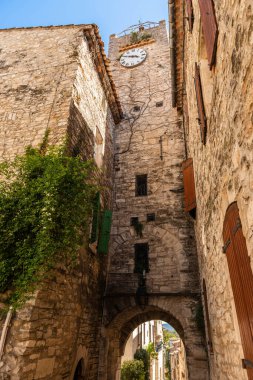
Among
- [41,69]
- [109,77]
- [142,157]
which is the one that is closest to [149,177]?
[142,157]

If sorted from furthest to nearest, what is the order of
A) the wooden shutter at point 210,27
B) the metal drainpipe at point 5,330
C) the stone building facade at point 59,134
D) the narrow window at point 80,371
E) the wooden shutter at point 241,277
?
the narrow window at point 80,371 < the stone building facade at point 59,134 < the metal drainpipe at point 5,330 < the wooden shutter at point 210,27 < the wooden shutter at point 241,277

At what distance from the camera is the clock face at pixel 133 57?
1294 centimetres

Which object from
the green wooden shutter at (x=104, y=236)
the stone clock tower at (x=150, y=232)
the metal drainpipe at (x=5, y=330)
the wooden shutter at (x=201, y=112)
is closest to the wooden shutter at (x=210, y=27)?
the wooden shutter at (x=201, y=112)

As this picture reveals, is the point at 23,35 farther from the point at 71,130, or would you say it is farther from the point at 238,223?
the point at 238,223

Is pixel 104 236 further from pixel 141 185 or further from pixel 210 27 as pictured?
pixel 210 27

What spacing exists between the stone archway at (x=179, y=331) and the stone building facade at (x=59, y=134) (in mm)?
750

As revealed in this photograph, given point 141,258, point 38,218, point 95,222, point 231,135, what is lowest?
point 231,135

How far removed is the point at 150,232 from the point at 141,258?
873 millimetres

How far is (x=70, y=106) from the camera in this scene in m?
6.25

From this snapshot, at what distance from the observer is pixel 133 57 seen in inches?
521

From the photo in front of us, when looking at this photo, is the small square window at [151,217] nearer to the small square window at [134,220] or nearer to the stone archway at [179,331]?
the small square window at [134,220]

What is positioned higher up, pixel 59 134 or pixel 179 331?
pixel 59 134

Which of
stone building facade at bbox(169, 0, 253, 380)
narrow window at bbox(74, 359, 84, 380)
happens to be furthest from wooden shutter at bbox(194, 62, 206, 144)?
narrow window at bbox(74, 359, 84, 380)

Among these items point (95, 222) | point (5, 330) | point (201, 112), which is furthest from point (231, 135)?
point (95, 222)
